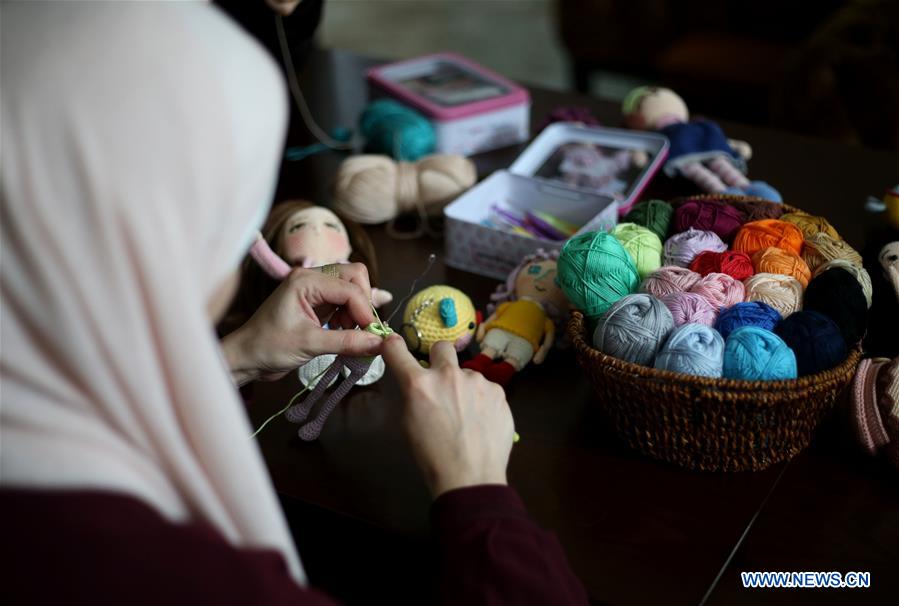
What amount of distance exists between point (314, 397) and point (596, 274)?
1.05 feet

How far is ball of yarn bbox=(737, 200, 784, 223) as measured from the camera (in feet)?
3.49

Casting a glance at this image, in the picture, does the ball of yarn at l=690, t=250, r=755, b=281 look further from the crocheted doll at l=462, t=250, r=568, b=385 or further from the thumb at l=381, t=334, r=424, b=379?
the thumb at l=381, t=334, r=424, b=379

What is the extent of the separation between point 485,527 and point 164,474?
0.25 metres

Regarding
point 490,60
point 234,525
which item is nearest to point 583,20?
point 490,60

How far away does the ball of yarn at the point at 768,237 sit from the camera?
986mm

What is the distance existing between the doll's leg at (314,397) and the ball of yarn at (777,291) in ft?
1.39

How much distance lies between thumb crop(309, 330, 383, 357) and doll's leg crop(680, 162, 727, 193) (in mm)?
680

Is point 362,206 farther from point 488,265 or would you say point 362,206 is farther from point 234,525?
point 234,525

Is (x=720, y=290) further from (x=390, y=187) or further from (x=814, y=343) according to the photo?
(x=390, y=187)

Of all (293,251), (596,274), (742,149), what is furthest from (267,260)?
(742,149)

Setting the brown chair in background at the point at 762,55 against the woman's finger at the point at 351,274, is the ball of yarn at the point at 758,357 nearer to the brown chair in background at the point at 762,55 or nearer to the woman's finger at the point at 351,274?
the woman's finger at the point at 351,274

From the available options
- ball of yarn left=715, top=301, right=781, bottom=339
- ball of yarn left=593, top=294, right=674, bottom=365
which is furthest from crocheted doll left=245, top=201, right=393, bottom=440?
ball of yarn left=715, top=301, right=781, bottom=339

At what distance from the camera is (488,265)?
1.22 meters

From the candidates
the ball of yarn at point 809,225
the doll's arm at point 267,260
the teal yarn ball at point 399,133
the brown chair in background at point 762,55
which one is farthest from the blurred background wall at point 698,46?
the doll's arm at point 267,260
